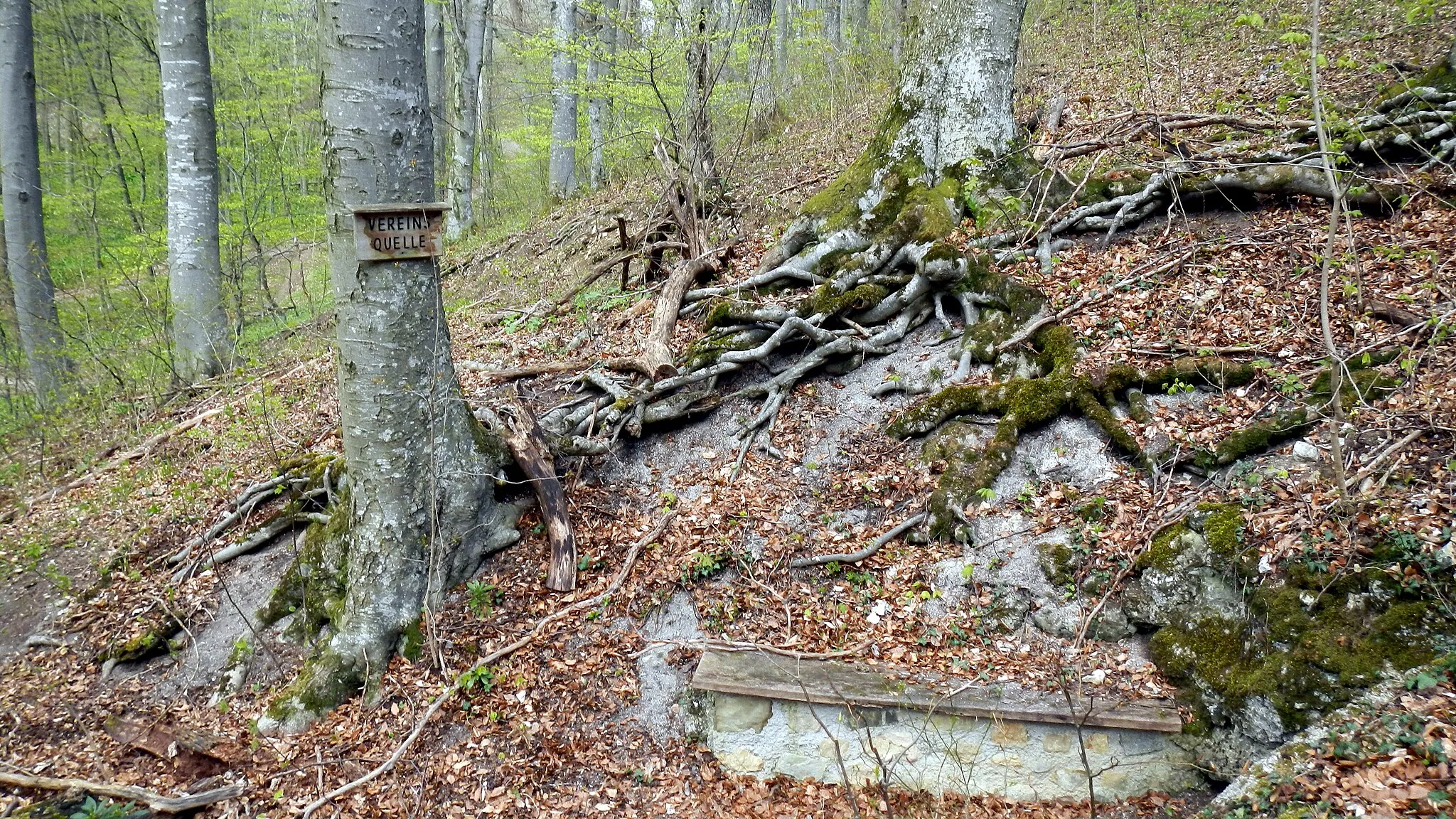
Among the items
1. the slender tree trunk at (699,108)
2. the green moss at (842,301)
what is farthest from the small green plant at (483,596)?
the slender tree trunk at (699,108)

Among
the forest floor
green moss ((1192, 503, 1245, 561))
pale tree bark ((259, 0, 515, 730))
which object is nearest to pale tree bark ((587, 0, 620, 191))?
the forest floor

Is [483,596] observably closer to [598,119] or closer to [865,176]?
[865,176]

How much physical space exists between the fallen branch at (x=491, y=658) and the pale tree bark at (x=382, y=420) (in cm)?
51

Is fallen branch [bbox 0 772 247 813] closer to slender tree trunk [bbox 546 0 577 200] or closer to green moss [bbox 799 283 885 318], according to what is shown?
green moss [bbox 799 283 885 318]

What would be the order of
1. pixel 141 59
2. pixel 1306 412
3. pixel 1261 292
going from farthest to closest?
pixel 141 59
pixel 1261 292
pixel 1306 412

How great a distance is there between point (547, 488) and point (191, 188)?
259 inches

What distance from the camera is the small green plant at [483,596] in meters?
4.78

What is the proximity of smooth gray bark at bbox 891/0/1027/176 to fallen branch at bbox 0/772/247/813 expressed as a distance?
6.85 m

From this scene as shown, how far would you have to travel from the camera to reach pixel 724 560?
491 cm

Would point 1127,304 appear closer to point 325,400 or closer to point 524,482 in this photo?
point 524,482

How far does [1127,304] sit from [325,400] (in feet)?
23.7

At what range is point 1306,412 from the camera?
4266 millimetres


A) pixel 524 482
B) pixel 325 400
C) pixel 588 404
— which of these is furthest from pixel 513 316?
pixel 524 482

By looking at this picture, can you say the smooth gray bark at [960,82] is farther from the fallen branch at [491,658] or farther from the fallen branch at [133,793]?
the fallen branch at [133,793]
